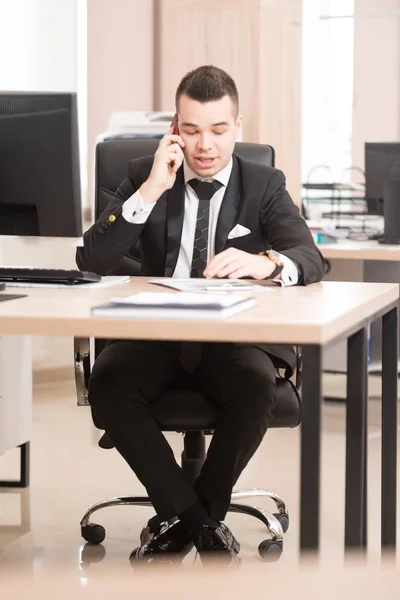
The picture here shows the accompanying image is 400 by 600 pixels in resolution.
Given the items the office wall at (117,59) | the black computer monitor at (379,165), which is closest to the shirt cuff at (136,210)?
the black computer monitor at (379,165)

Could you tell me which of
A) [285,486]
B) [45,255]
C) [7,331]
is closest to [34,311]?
[7,331]

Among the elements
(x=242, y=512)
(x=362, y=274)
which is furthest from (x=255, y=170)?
(x=362, y=274)

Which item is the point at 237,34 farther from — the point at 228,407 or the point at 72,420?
the point at 228,407

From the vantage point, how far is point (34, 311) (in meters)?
1.52

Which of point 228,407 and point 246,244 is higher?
point 246,244

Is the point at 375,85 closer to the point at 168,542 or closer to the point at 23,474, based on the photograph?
the point at 23,474

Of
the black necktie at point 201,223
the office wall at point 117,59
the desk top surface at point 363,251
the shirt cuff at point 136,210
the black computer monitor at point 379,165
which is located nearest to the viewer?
the shirt cuff at point 136,210

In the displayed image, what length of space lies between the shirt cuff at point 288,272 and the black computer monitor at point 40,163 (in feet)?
1.43

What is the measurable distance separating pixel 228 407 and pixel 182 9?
12.6 feet

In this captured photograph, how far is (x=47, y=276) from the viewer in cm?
199

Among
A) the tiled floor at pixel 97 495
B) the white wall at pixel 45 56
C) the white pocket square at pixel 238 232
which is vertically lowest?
the tiled floor at pixel 97 495

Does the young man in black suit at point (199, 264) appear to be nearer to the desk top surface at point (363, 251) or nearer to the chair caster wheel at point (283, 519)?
the chair caster wheel at point (283, 519)

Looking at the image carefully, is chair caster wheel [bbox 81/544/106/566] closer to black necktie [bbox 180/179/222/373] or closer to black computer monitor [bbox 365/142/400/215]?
black necktie [bbox 180/179/222/373]

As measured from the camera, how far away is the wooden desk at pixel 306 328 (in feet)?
4.45
